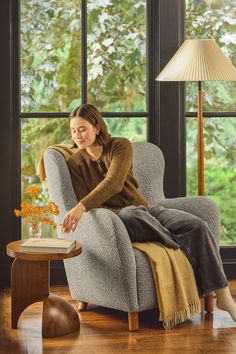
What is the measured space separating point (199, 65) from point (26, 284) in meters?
1.61

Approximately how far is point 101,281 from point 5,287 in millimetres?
1076

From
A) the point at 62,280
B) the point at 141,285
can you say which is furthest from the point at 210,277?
the point at 62,280

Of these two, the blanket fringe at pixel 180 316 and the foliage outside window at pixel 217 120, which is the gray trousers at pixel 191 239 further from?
the foliage outside window at pixel 217 120

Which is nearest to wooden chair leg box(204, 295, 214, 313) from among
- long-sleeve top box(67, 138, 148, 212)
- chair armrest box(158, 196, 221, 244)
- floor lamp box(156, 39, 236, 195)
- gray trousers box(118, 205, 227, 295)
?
gray trousers box(118, 205, 227, 295)

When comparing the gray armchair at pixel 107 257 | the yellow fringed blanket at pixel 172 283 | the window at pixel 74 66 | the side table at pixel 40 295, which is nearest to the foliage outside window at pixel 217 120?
the window at pixel 74 66

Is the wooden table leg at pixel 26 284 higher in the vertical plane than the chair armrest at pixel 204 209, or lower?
lower

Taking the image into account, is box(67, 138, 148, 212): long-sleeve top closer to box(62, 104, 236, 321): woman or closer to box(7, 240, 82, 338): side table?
box(62, 104, 236, 321): woman

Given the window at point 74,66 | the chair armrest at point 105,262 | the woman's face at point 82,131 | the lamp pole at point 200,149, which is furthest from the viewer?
the window at point 74,66

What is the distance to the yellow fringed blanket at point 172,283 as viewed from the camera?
14.2 feet

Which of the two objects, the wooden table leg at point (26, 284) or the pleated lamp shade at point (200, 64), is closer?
the wooden table leg at point (26, 284)

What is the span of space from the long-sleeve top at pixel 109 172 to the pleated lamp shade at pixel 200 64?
0.57m

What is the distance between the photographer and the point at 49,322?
4234 mm

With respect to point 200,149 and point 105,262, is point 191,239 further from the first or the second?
point 200,149

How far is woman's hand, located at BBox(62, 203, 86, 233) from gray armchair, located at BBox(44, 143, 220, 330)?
63mm
